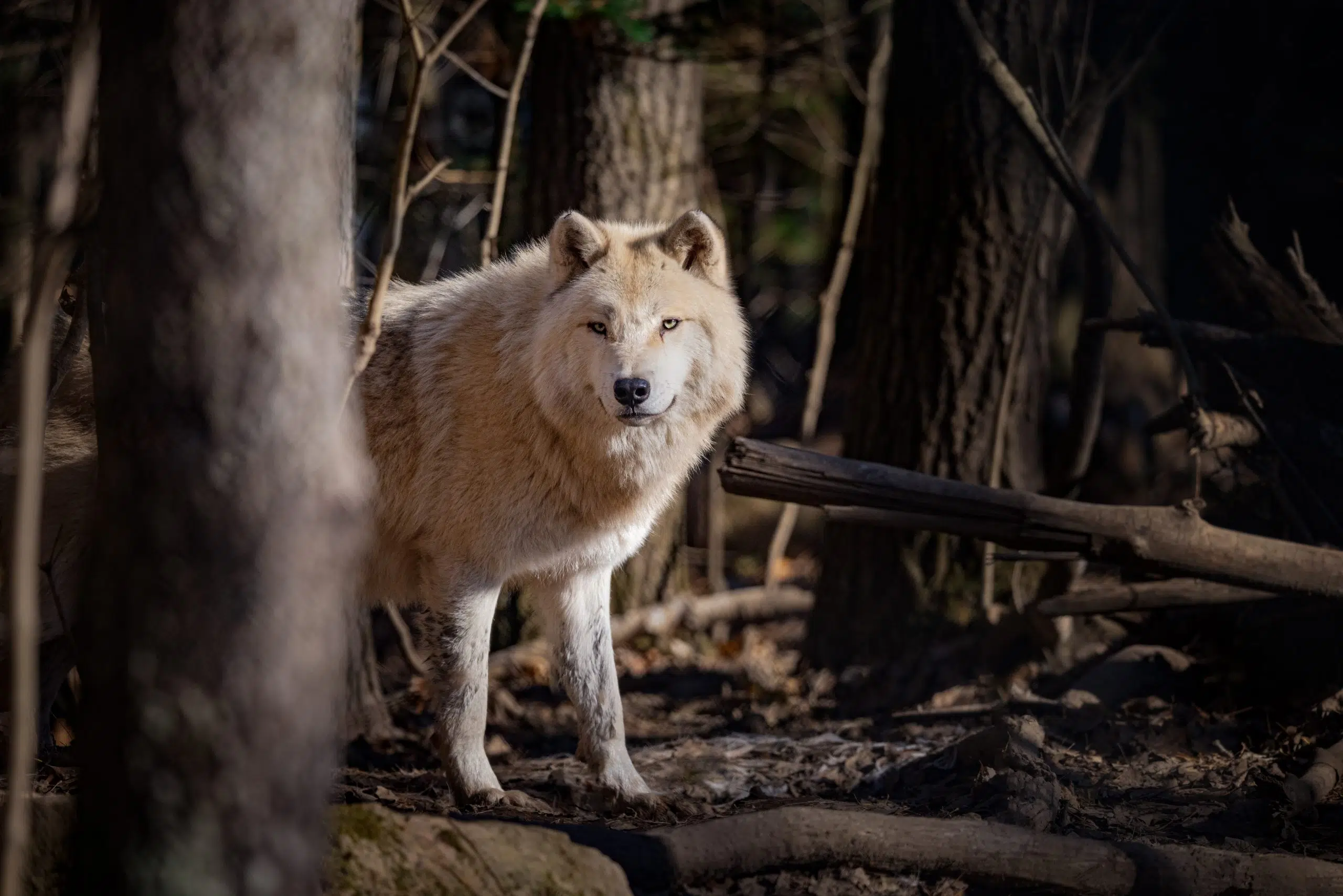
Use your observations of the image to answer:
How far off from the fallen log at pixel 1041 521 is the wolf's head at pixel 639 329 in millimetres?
381

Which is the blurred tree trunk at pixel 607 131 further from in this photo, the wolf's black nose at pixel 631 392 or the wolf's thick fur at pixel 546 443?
the wolf's black nose at pixel 631 392

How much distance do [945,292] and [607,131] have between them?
2.55m

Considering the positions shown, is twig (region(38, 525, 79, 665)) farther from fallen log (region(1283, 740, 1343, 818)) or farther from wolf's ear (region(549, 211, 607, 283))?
fallen log (region(1283, 740, 1343, 818))

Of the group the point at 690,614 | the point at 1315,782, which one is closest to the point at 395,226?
the point at 1315,782

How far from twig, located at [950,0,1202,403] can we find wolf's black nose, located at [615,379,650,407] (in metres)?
2.70

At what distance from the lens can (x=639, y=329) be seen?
4.74 metres

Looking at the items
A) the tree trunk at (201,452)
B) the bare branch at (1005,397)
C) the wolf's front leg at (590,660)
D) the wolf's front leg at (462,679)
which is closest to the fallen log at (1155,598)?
the bare branch at (1005,397)

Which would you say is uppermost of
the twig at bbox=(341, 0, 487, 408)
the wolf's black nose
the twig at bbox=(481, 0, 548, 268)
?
the twig at bbox=(481, 0, 548, 268)

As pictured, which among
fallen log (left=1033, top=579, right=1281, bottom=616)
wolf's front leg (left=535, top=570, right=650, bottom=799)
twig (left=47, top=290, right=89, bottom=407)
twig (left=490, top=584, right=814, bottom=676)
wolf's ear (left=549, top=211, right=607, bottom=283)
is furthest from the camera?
twig (left=490, top=584, right=814, bottom=676)

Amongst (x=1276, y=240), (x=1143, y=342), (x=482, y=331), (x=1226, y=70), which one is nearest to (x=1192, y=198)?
(x=1226, y=70)

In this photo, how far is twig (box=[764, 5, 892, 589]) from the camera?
8.45 m

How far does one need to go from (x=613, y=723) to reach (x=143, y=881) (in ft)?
9.23

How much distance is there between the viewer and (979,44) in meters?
6.13

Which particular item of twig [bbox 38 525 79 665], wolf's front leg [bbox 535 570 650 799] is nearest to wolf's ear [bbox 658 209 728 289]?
wolf's front leg [bbox 535 570 650 799]
